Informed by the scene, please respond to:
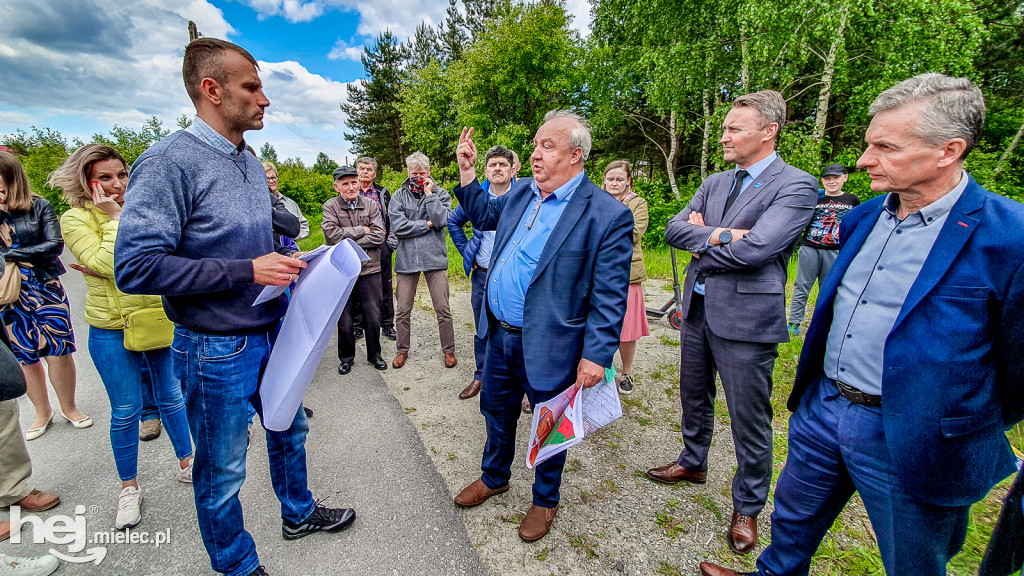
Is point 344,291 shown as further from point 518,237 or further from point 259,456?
point 259,456

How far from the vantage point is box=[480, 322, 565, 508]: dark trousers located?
8.01 ft

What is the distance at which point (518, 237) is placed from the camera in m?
2.46

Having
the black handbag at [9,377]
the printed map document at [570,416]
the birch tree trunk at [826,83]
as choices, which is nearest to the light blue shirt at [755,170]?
the printed map document at [570,416]

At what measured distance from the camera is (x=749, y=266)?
2.21 m

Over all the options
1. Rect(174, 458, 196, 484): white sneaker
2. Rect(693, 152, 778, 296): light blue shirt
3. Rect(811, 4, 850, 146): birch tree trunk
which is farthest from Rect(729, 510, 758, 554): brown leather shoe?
Rect(811, 4, 850, 146): birch tree trunk

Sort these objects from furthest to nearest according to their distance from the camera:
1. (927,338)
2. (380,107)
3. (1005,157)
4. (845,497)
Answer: (380,107)
(1005,157)
(845,497)
(927,338)

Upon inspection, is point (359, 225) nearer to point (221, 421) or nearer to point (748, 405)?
point (221, 421)

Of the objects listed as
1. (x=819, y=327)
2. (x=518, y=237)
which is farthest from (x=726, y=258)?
(x=518, y=237)

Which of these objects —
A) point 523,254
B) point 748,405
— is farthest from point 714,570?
point 523,254

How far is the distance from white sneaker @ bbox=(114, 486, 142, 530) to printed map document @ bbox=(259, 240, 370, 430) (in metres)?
1.43

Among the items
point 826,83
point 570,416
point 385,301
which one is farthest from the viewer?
point 826,83

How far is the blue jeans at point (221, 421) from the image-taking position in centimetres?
185

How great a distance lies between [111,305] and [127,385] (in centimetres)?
51

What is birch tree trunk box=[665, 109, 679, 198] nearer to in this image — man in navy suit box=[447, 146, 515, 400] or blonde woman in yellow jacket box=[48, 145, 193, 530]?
man in navy suit box=[447, 146, 515, 400]
